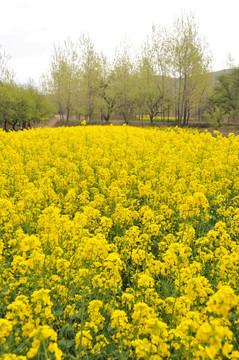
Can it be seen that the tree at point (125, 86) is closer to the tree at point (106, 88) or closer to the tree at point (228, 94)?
A: the tree at point (106, 88)

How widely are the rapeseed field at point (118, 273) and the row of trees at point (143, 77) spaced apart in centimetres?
2284

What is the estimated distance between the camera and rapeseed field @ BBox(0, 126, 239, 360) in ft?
6.73

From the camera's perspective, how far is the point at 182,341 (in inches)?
81.3

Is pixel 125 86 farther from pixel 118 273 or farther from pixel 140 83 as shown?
pixel 118 273

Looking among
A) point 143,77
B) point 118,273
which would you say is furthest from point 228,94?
point 118,273

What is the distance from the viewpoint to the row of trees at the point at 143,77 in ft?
92.1

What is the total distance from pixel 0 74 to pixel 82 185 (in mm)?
42418

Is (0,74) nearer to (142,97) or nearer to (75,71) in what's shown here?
(75,71)

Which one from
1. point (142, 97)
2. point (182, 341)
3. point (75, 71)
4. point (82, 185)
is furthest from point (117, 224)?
point (75, 71)

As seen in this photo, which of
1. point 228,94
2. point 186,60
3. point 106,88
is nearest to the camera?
point 186,60

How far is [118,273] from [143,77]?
3452 centimetres

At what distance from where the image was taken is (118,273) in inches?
114

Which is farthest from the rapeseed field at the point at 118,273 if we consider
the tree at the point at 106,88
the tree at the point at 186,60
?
the tree at the point at 106,88

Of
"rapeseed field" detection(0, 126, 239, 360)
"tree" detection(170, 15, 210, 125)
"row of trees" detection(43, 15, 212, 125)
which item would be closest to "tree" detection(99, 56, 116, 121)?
"row of trees" detection(43, 15, 212, 125)
